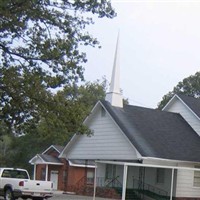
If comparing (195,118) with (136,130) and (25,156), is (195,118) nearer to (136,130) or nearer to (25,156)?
(136,130)

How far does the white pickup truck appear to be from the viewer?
2411 centimetres

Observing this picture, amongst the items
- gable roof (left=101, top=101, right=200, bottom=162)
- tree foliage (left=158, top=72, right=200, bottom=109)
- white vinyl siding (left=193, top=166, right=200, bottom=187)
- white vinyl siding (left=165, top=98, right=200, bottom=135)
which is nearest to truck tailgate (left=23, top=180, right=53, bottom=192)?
gable roof (left=101, top=101, right=200, bottom=162)

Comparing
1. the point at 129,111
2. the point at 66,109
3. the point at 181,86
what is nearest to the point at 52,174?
the point at 129,111

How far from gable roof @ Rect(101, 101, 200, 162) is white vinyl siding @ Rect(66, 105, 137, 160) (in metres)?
0.54

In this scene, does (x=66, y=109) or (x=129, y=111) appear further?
(x=129, y=111)

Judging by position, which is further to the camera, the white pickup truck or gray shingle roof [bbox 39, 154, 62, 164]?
gray shingle roof [bbox 39, 154, 62, 164]

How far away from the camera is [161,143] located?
2897 centimetres

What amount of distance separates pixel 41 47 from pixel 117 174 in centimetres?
1837

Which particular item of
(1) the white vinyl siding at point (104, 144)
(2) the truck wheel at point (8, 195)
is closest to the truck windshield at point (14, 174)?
(2) the truck wheel at point (8, 195)

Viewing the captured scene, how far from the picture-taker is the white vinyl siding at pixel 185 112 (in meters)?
33.1

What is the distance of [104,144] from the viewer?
30062 mm

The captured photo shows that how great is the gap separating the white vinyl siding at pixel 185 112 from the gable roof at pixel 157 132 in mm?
287

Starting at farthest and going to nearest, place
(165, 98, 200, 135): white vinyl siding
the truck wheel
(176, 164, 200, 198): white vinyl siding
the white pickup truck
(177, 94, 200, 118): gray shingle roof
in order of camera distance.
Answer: (177, 94, 200, 118): gray shingle roof → (165, 98, 200, 135): white vinyl siding → (176, 164, 200, 198): white vinyl siding → the truck wheel → the white pickup truck

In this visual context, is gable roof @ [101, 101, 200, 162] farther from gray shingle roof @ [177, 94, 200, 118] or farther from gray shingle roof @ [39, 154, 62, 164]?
gray shingle roof @ [39, 154, 62, 164]
